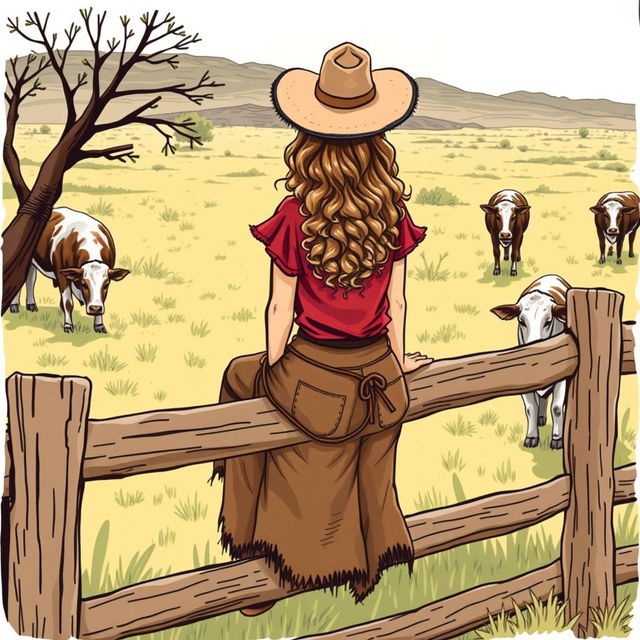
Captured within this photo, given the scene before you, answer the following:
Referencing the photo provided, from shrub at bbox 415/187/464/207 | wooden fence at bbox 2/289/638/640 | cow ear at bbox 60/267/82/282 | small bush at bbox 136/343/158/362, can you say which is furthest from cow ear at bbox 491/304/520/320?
shrub at bbox 415/187/464/207

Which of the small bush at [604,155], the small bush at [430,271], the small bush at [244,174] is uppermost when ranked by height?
the small bush at [604,155]

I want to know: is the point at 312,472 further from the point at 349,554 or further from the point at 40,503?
the point at 40,503

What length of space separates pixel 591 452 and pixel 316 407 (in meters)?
1.72

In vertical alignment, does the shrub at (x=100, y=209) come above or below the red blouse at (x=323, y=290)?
above

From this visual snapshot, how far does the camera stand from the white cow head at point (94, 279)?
9312mm

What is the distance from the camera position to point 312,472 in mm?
4371

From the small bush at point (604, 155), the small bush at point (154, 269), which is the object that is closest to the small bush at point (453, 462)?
the small bush at point (154, 269)

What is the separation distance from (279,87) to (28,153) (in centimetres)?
927

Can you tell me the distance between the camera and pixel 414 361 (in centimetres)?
461

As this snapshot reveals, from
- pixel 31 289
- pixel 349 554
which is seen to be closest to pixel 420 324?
pixel 31 289

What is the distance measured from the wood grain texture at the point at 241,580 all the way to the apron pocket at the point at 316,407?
2.29 feet

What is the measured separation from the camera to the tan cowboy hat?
404cm

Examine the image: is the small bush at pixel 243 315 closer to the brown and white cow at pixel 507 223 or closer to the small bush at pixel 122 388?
the small bush at pixel 122 388

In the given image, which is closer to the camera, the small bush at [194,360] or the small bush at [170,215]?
the small bush at [194,360]
